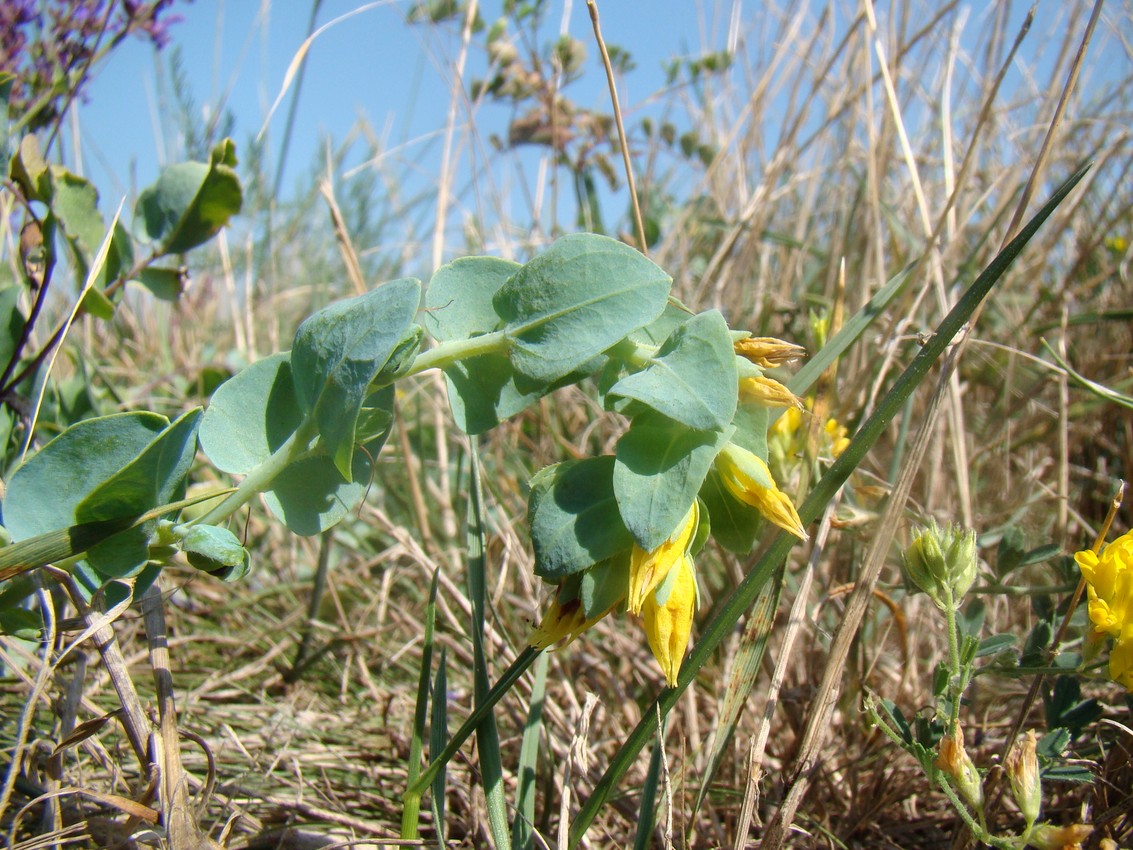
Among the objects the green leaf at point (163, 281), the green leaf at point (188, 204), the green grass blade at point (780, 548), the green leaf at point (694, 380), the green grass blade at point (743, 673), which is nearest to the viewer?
the green leaf at point (694, 380)

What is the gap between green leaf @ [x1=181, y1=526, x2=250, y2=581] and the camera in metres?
0.61

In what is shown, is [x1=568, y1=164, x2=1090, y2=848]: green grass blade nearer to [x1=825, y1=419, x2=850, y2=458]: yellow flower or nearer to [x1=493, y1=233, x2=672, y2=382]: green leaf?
[x1=493, y1=233, x2=672, y2=382]: green leaf

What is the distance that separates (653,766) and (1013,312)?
168 centimetres

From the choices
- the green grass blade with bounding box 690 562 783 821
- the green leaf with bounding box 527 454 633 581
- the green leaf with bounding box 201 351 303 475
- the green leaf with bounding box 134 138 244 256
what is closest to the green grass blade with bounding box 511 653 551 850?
the green grass blade with bounding box 690 562 783 821

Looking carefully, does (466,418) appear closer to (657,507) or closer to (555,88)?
(657,507)

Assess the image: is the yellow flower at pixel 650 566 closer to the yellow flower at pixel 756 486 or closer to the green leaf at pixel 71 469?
the yellow flower at pixel 756 486

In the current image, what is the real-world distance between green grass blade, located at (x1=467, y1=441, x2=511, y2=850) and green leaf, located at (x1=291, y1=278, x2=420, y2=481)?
0.22 meters

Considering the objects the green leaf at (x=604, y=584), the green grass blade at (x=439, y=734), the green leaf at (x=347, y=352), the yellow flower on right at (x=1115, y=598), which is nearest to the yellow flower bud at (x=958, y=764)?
the yellow flower on right at (x=1115, y=598)

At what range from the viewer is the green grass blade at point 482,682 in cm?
71

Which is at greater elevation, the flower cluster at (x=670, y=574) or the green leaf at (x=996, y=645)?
the flower cluster at (x=670, y=574)

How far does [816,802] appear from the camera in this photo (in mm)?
955

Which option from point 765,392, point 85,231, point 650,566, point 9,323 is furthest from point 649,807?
point 85,231

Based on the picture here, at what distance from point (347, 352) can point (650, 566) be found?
26 centimetres

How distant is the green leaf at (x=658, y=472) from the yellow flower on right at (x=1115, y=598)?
38 cm
